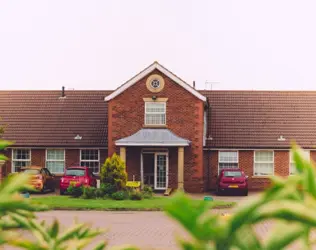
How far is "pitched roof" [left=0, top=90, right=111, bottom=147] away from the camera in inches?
1405

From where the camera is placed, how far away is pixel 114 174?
29.3m

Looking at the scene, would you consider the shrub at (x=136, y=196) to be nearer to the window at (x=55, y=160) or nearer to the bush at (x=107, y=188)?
the bush at (x=107, y=188)

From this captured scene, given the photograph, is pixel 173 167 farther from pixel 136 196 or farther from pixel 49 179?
pixel 49 179

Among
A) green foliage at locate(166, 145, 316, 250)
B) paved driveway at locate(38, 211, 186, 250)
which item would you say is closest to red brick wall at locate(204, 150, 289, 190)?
paved driveway at locate(38, 211, 186, 250)

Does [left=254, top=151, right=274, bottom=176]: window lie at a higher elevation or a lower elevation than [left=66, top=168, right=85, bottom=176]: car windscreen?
higher

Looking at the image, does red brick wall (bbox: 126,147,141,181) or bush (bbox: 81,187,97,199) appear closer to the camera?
bush (bbox: 81,187,97,199)

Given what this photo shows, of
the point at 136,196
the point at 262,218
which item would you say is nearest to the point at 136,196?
the point at 136,196

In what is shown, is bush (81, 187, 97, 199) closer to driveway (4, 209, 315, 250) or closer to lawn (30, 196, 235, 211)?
lawn (30, 196, 235, 211)

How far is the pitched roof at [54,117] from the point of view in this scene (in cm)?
3568

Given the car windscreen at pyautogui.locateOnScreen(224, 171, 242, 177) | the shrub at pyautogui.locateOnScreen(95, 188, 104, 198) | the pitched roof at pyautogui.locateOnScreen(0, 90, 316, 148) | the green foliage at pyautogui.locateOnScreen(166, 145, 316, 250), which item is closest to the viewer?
the green foliage at pyautogui.locateOnScreen(166, 145, 316, 250)

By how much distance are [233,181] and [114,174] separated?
5828mm

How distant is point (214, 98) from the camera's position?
38781 millimetres

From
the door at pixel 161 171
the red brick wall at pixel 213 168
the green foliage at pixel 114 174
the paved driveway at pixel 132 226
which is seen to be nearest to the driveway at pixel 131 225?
the paved driveway at pixel 132 226

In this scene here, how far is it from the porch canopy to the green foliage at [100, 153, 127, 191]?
113 inches
